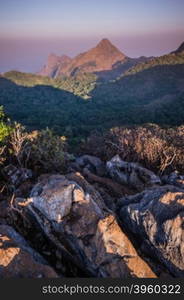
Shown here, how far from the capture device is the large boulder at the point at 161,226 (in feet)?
20.8

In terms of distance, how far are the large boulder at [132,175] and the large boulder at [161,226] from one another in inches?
233

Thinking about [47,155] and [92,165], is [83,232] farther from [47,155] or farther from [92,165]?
[92,165]

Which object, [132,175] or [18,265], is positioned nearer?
[18,265]

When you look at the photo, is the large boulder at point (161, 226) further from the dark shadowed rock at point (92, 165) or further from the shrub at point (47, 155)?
the dark shadowed rock at point (92, 165)

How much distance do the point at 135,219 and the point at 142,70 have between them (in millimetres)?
151030

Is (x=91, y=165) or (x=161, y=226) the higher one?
(x=161, y=226)

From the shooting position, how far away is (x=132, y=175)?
49.3ft

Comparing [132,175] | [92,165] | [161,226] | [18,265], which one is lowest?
[92,165]

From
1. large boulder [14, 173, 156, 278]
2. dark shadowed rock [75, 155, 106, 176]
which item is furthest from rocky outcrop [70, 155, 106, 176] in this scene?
large boulder [14, 173, 156, 278]

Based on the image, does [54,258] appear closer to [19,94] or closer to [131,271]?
[131,271]

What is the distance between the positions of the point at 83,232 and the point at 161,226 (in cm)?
232

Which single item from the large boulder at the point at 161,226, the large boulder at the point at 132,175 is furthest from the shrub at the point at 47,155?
the large boulder at the point at 161,226

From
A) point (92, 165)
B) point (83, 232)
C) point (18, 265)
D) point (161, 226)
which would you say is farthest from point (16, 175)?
point (161, 226)

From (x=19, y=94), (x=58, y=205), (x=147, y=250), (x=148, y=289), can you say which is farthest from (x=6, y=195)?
(x=19, y=94)
